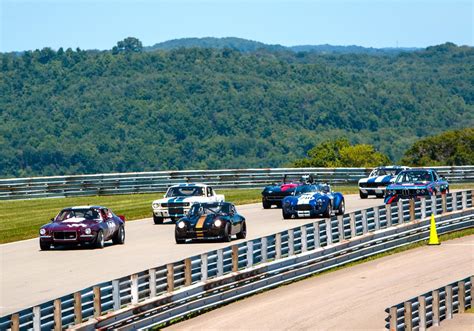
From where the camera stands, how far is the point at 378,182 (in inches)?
1965

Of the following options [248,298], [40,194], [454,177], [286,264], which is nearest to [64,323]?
[248,298]

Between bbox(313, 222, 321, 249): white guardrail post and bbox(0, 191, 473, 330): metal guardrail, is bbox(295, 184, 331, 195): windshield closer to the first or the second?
bbox(0, 191, 473, 330): metal guardrail

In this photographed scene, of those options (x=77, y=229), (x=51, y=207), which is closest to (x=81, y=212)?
(x=77, y=229)

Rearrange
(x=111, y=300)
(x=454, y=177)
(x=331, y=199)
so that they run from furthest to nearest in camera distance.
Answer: (x=454, y=177), (x=331, y=199), (x=111, y=300)

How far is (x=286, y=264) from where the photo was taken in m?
27.5

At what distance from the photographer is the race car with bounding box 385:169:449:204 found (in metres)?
43.8

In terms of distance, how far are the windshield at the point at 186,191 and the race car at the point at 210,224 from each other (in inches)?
238

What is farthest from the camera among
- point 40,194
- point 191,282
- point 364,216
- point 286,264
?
point 40,194

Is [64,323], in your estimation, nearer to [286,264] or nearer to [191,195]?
[286,264]

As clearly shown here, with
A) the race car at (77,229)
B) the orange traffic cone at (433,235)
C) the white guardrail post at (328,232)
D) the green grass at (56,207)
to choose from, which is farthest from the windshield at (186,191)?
the white guardrail post at (328,232)

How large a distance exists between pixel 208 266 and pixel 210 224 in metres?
9.38

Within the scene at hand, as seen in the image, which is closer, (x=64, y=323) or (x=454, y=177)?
(x=64, y=323)

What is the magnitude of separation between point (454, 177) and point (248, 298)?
3995 cm

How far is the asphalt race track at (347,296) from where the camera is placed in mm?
22172
